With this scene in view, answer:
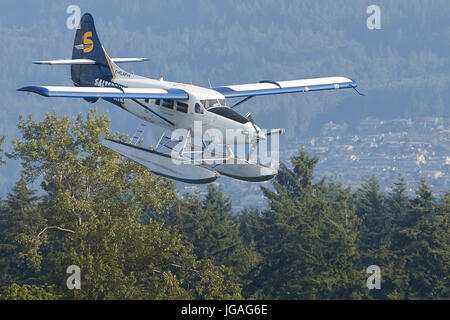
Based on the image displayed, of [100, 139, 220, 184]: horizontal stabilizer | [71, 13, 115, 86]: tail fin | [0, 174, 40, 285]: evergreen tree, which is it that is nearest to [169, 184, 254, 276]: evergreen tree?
[0, 174, 40, 285]: evergreen tree

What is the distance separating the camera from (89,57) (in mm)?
40688

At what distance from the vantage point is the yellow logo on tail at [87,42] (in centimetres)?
4097

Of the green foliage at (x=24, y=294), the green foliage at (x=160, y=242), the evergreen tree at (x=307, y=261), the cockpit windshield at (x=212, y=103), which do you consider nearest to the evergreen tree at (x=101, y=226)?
the green foliage at (x=160, y=242)

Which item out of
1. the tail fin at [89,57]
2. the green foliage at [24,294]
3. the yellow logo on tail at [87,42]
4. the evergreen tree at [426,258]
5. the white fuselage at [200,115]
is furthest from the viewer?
the evergreen tree at [426,258]

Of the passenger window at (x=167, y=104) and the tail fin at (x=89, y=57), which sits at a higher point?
the tail fin at (x=89, y=57)

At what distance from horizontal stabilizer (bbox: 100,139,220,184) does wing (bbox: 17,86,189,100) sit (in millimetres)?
2429

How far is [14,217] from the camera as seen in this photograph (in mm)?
81500

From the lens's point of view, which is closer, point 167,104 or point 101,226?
point 167,104

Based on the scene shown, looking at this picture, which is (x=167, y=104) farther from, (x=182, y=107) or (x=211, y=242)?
(x=211, y=242)

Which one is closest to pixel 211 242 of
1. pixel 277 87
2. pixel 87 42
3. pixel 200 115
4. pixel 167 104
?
A: pixel 87 42

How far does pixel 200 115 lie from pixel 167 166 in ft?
8.14

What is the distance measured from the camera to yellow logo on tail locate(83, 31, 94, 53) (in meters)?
41.0

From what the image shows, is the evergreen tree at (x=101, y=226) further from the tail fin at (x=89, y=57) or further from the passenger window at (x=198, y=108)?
the passenger window at (x=198, y=108)
